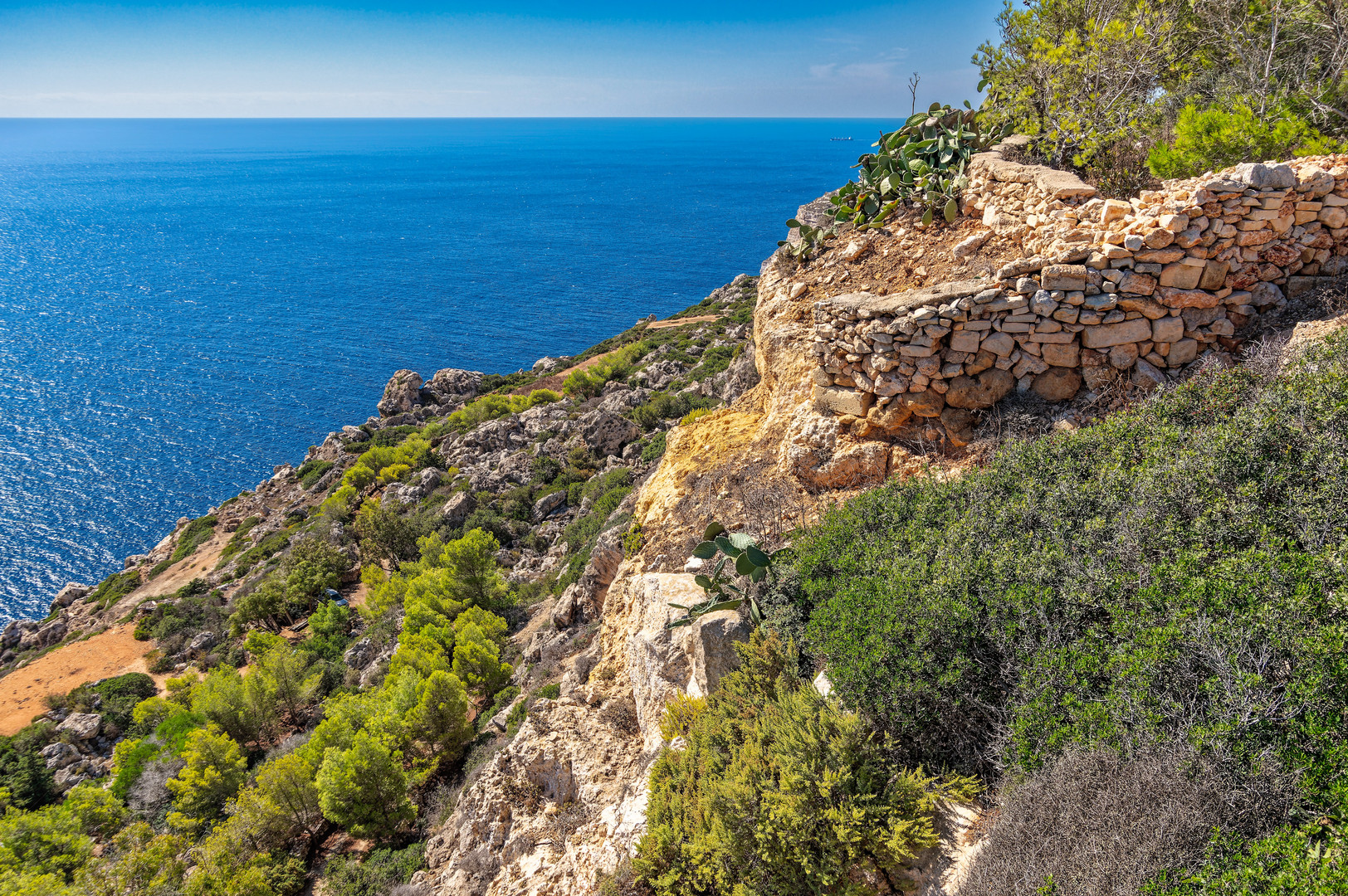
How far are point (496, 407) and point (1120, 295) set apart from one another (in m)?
36.4

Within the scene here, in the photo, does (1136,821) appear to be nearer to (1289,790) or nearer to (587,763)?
(1289,790)

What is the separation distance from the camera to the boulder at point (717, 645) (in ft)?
25.5

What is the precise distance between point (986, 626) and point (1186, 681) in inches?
57.1

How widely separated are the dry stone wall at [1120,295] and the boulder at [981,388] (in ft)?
0.05

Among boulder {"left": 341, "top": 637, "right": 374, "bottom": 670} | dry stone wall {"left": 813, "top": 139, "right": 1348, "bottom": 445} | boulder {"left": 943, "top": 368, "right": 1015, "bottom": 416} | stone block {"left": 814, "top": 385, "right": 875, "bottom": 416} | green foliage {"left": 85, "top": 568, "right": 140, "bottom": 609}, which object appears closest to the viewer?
dry stone wall {"left": 813, "top": 139, "right": 1348, "bottom": 445}

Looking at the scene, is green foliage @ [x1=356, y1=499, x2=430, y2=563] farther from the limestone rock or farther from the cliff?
the limestone rock

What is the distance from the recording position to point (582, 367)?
4881 centimetres

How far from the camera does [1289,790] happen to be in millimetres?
3670

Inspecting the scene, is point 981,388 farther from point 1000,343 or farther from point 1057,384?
point 1057,384

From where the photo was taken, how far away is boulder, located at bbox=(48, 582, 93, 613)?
1385 inches

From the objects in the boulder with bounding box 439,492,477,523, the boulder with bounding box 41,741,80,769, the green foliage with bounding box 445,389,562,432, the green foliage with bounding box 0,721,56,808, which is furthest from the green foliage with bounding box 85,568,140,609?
the boulder with bounding box 439,492,477,523

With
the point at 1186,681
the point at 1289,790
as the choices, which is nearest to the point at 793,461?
the point at 1186,681

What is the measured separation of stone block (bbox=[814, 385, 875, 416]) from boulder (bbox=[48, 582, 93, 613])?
144 feet

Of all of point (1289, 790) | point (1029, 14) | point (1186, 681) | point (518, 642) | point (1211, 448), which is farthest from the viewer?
point (518, 642)
